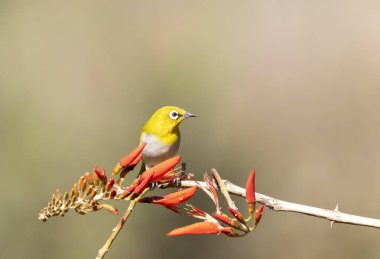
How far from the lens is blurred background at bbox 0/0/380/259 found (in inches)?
546

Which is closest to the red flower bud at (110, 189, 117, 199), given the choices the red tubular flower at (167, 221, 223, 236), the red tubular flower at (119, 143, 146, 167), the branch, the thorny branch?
the thorny branch

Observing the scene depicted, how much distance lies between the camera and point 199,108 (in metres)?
15.6

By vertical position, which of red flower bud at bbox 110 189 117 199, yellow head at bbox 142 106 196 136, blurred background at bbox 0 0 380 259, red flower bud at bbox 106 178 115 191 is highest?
red flower bud at bbox 106 178 115 191

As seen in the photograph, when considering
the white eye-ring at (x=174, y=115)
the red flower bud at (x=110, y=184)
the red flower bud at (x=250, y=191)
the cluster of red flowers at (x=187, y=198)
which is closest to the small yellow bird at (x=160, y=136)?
the white eye-ring at (x=174, y=115)

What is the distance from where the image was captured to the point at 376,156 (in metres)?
15.0

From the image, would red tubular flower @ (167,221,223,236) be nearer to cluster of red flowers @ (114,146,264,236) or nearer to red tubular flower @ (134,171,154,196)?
cluster of red flowers @ (114,146,264,236)

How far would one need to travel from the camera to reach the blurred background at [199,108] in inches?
546

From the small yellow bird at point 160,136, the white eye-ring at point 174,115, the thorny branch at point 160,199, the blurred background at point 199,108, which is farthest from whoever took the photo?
the blurred background at point 199,108

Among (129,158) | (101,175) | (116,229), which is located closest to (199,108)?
(129,158)

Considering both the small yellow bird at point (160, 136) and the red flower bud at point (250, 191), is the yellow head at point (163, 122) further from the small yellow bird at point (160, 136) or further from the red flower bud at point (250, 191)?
the red flower bud at point (250, 191)

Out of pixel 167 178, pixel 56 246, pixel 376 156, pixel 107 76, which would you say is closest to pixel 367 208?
pixel 376 156

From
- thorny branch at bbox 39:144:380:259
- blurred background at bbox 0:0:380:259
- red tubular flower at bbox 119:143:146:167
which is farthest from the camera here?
blurred background at bbox 0:0:380:259

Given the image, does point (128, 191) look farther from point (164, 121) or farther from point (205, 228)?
point (164, 121)

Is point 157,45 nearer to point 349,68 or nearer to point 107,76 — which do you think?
point 107,76
